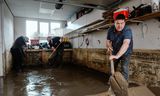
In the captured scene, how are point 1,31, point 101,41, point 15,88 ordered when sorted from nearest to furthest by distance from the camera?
point 15,88
point 1,31
point 101,41

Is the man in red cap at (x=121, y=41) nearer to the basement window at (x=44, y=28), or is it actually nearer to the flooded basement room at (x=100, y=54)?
the flooded basement room at (x=100, y=54)

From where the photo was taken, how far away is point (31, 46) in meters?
7.96

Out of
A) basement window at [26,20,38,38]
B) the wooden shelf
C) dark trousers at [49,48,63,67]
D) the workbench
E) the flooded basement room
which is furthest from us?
basement window at [26,20,38,38]

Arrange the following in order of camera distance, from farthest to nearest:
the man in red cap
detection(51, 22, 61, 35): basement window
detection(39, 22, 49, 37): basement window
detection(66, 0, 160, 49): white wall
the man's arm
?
detection(51, 22, 61, 35): basement window
detection(39, 22, 49, 37): basement window
detection(66, 0, 160, 49): white wall
the man in red cap
the man's arm

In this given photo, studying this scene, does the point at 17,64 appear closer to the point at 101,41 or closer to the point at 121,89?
the point at 101,41

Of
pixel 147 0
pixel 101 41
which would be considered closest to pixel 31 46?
pixel 101 41

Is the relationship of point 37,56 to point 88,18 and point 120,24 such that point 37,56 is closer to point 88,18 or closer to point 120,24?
point 88,18

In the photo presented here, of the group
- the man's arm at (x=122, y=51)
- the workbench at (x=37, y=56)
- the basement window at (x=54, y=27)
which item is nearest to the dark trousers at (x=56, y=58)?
the workbench at (x=37, y=56)

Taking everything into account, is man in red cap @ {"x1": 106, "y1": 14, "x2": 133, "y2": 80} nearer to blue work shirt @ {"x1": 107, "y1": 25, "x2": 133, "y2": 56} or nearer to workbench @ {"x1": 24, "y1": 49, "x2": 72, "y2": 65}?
blue work shirt @ {"x1": 107, "y1": 25, "x2": 133, "y2": 56}

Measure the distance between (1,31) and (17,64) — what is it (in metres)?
1.54

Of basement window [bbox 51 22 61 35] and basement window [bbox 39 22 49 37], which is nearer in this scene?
basement window [bbox 39 22 49 37]

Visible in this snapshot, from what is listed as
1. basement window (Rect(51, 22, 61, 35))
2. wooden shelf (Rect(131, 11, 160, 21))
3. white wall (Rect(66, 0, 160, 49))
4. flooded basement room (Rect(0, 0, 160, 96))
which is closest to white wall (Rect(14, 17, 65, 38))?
flooded basement room (Rect(0, 0, 160, 96))

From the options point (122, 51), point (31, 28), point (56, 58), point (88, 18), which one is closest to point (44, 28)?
point (31, 28)

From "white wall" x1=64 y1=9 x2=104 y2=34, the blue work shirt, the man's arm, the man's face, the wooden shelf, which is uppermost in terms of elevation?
"white wall" x1=64 y1=9 x2=104 y2=34
